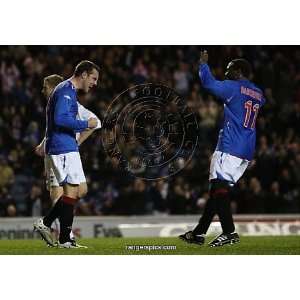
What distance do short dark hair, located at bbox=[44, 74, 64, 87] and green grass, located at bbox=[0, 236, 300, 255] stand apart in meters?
1.67

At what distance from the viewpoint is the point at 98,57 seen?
33.6ft

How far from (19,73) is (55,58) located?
1.83 metres

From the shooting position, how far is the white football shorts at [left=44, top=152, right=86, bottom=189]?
1007 centimetres

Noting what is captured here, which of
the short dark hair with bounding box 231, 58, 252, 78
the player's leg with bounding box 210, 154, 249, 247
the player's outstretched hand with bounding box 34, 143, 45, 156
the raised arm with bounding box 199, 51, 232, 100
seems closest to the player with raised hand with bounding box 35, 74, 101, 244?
the player's outstretched hand with bounding box 34, 143, 45, 156

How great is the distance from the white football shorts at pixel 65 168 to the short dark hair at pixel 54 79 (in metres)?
0.75

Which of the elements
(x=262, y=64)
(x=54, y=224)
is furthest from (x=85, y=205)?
(x=262, y=64)

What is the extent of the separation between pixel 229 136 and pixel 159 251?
4.61 ft

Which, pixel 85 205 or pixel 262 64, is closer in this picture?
pixel 262 64

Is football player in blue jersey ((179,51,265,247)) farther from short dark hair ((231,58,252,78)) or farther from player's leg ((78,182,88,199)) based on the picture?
player's leg ((78,182,88,199))

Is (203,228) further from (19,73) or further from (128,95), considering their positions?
(19,73)

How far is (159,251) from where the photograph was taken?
388 inches

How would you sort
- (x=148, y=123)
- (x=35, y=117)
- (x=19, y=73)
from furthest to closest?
(x=19, y=73)
(x=35, y=117)
(x=148, y=123)

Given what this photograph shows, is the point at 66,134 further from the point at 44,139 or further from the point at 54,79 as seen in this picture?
the point at 54,79

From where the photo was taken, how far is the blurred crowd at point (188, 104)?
10211mm
